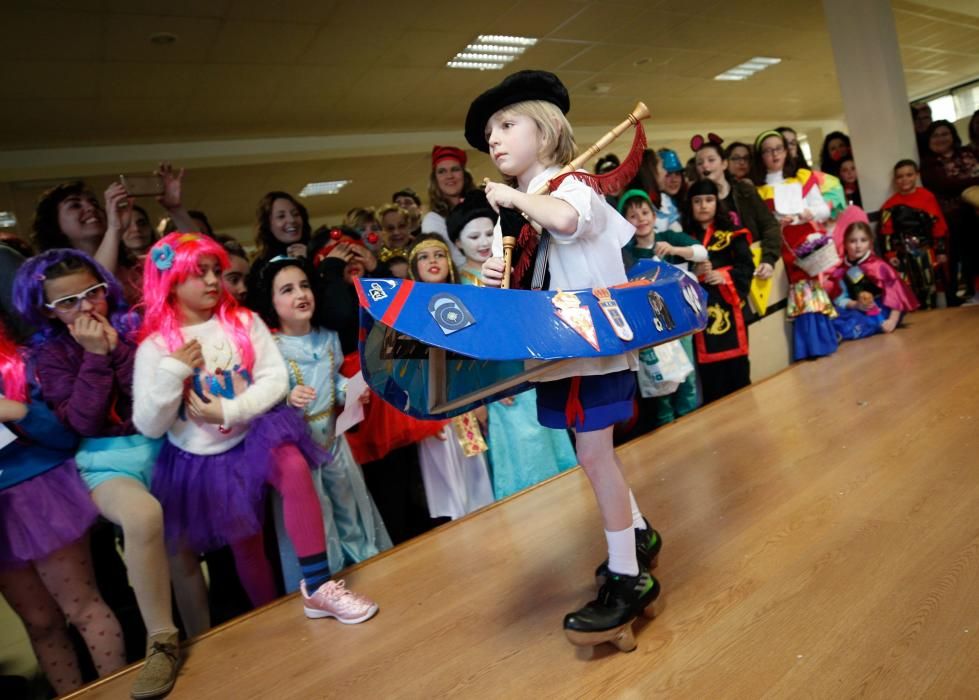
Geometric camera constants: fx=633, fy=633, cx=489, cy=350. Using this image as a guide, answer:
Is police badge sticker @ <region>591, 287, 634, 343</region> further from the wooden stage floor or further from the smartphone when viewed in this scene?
the smartphone

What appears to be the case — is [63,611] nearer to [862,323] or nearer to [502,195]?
[502,195]

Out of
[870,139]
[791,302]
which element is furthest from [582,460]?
[870,139]

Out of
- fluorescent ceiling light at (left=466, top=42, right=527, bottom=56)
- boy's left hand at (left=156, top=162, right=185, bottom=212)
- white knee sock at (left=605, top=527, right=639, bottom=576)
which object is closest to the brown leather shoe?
white knee sock at (left=605, top=527, right=639, bottom=576)

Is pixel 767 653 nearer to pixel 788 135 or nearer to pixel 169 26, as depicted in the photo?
pixel 788 135

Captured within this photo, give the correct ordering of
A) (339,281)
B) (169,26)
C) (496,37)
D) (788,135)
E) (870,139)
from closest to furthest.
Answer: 1. (339,281)
2. (788,135)
3. (169,26)
4. (870,139)
5. (496,37)

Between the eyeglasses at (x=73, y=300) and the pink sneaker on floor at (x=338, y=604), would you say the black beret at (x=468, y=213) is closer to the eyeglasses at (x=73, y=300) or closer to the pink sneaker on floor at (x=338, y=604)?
the eyeglasses at (x=73, y=300)

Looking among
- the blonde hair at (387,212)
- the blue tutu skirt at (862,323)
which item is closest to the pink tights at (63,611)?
the blonde hair at (387,212)

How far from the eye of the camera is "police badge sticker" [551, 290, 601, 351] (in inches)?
47.5

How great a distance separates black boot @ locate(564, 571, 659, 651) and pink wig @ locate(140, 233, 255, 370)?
3.88ft

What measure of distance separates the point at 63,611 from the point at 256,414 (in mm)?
718

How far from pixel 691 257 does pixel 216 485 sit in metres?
2.30

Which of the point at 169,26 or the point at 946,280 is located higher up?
the point at 169,26

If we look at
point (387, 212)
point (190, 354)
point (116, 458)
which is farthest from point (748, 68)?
point (116, 458)

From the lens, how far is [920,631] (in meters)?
1.23
